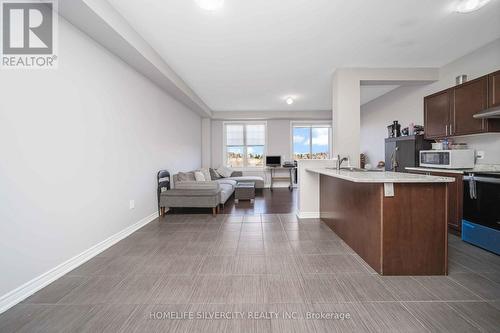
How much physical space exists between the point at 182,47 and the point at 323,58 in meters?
2.21

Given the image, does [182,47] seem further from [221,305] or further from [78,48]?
[221,305]

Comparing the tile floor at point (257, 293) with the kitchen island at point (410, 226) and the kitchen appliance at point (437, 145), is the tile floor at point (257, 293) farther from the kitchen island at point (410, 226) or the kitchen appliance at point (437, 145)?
the kitchen appliance at point (437, 145)

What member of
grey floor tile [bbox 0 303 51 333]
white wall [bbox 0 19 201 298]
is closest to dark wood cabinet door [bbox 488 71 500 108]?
white wall [bbox 0 19 201 298]

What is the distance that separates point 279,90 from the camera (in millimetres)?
4930

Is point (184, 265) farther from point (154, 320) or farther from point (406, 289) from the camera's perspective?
point (406, 289)

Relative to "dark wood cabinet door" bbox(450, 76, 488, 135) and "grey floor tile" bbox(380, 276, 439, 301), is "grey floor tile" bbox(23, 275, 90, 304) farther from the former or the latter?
"dark wood cabinet door" bbox(450, 76, 488, 135)

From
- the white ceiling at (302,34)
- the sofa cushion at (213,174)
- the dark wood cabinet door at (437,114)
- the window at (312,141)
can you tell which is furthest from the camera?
the window at (312,141)

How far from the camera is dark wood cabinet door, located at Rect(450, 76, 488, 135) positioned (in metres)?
2.70

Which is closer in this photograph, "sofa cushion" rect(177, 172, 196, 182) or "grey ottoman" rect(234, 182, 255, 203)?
"sofa cushion" rect(177, 172, 196, 182)

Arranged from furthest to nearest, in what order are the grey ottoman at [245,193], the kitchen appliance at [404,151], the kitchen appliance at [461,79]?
the grey ottoman at [245,193] → the kitchen appliance at [404,151] → the kitchen appliance at [461,79]

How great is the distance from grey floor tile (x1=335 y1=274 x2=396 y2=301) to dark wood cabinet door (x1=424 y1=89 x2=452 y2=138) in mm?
2935

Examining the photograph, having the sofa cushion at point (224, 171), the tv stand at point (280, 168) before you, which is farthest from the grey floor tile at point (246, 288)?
the tv stand at point (280, 168)

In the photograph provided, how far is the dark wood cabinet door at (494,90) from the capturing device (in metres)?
2.53

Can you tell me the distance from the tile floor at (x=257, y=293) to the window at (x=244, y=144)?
5.46 meters
